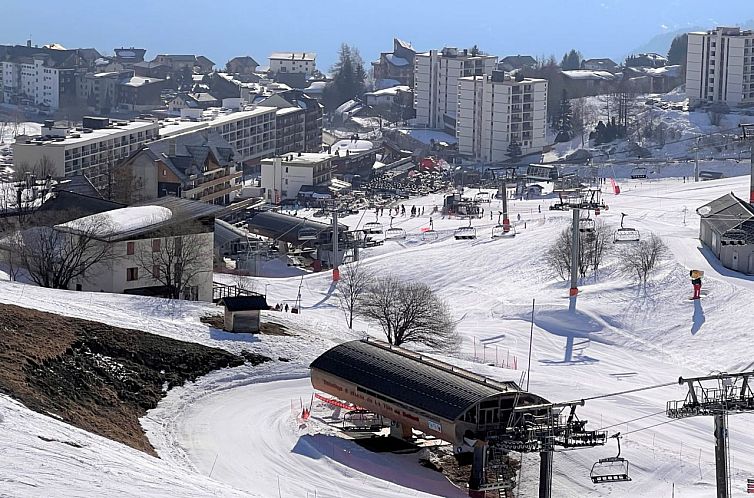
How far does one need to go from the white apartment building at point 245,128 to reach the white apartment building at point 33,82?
113 ft

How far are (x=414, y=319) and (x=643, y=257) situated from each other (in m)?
11.0

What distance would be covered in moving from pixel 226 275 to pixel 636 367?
57.7 feet

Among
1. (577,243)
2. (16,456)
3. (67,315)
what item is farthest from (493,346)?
(16,456)

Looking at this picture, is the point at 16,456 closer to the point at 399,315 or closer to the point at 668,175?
the point at 399,315

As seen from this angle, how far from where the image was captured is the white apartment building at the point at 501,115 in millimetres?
87438

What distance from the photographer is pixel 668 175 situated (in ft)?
246

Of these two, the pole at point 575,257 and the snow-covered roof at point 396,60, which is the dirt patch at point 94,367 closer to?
the pole at point 575,257

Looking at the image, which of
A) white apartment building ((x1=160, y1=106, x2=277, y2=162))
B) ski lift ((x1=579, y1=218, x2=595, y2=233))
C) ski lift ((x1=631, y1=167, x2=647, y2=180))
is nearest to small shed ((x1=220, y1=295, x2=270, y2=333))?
ski lift ((x1=579, y1=218, x2=595, y2=233))

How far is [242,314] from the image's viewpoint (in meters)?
30.3

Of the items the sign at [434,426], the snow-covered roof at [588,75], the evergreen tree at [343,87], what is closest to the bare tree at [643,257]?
the sign at [434,426]

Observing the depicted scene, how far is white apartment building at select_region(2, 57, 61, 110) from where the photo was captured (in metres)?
122

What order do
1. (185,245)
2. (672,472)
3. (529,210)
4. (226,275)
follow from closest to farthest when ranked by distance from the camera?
1. (672,472)
2. (185,245)
3. (226,275)
4. (529,210)

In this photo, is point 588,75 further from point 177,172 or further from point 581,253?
A: point 581,253

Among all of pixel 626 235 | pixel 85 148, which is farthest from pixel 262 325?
pixel 85 148
